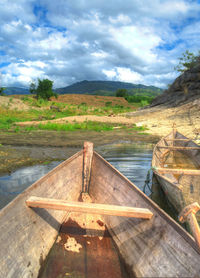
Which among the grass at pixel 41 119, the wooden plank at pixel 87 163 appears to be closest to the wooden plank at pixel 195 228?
the wooden plank at pixel 87 163

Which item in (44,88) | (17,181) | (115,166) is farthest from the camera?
(44,88)

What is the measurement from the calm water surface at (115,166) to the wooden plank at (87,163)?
1813mm

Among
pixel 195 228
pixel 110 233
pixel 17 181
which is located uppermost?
pixel 195 228

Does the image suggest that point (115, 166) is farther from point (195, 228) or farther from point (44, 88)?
point (44, 88)

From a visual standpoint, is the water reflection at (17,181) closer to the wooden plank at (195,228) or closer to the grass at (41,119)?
the wooden plank at (195,228)

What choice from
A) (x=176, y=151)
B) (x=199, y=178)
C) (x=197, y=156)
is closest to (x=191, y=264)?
(x=199, y=178)

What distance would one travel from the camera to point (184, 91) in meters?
25.1

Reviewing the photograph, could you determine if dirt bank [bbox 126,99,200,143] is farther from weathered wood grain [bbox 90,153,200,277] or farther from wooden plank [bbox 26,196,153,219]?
wooden plank [bbox 26,196,153,219]

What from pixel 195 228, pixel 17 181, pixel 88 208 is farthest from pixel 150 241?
pixel 17 181

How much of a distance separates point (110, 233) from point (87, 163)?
5.23ft

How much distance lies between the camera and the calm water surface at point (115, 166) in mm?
5199

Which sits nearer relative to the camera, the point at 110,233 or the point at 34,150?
the point at 110,233

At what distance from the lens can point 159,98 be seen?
1142 inches

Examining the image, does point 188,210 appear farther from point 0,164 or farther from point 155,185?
point 0,164
